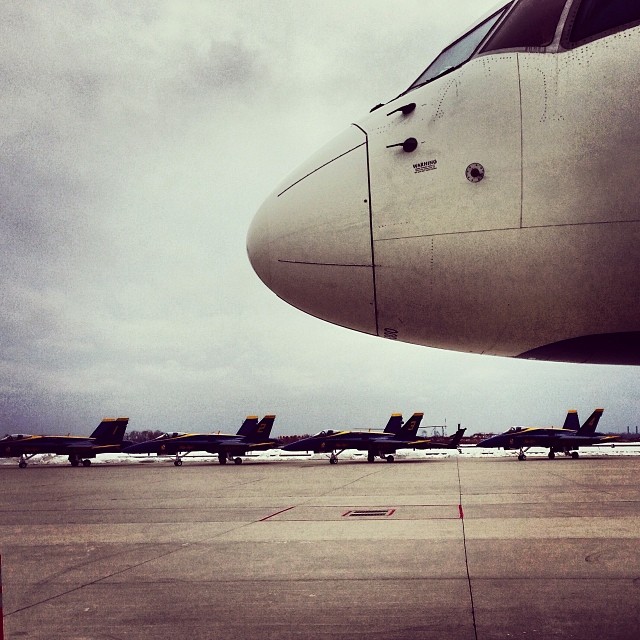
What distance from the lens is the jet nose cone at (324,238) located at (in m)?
3.54

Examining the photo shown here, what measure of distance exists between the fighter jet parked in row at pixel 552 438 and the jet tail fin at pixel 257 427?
1342 centimetres

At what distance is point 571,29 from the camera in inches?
130

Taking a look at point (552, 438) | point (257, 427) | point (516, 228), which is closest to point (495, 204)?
point (516, 228)

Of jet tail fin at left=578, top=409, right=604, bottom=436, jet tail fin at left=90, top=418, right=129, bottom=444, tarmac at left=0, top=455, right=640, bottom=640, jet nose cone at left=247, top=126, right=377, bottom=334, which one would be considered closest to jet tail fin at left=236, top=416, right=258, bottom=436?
jet tail fin at left=90, top=418, right=129, bottom=444

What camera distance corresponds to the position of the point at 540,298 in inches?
131

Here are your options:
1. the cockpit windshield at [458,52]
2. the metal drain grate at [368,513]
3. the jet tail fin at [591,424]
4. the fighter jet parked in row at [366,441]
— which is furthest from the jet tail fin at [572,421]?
the cockpit windshield at [458,52]

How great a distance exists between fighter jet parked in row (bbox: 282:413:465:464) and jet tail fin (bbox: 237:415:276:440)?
2863 millimetres

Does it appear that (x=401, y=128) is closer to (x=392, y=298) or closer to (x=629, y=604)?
(x=392, y=298)

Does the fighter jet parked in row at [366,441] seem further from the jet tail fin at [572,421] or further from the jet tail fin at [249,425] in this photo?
the jet tail fin at [572,421]

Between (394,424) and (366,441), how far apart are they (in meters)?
5.16

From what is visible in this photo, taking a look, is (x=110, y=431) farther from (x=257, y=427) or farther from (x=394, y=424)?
(x=394, y=424)

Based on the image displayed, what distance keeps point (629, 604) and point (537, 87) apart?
453cm

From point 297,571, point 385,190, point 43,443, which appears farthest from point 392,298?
point 43,443

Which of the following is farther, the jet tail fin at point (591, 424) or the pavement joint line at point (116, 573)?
the jet tail fin at point (591, 424)
